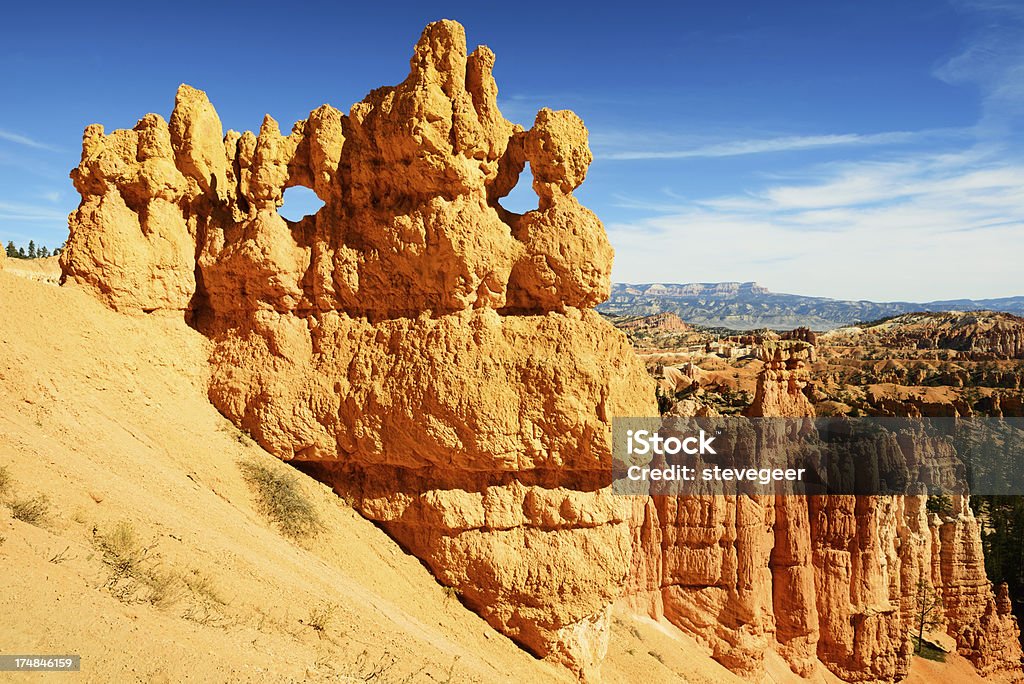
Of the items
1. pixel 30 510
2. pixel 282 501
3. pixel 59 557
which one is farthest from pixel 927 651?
pixel 30 510

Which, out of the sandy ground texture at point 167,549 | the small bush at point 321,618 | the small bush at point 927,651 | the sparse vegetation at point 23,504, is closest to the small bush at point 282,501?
the sandy ground texture at point 167,549

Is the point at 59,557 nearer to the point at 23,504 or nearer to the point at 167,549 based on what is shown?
the point at 23,504

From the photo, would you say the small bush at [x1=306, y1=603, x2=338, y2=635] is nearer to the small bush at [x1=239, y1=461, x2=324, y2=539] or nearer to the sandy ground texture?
the sandy ground texture

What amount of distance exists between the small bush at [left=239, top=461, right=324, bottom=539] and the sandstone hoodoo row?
996mm

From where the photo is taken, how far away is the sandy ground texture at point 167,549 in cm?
636

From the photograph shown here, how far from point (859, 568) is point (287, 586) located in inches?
947

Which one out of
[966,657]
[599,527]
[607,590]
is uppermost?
[599,527]

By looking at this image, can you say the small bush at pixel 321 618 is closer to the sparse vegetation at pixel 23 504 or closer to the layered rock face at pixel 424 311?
the sparse vegetation at pixel 23 504

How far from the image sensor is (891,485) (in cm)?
2725

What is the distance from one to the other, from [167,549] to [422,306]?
711cm

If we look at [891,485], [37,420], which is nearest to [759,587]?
[891,485]

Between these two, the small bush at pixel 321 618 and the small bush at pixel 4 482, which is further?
the small bush at pixel 321 618

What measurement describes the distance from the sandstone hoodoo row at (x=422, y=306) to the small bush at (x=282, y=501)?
1.00m

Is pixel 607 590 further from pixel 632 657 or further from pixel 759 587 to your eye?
pixel 759 587
